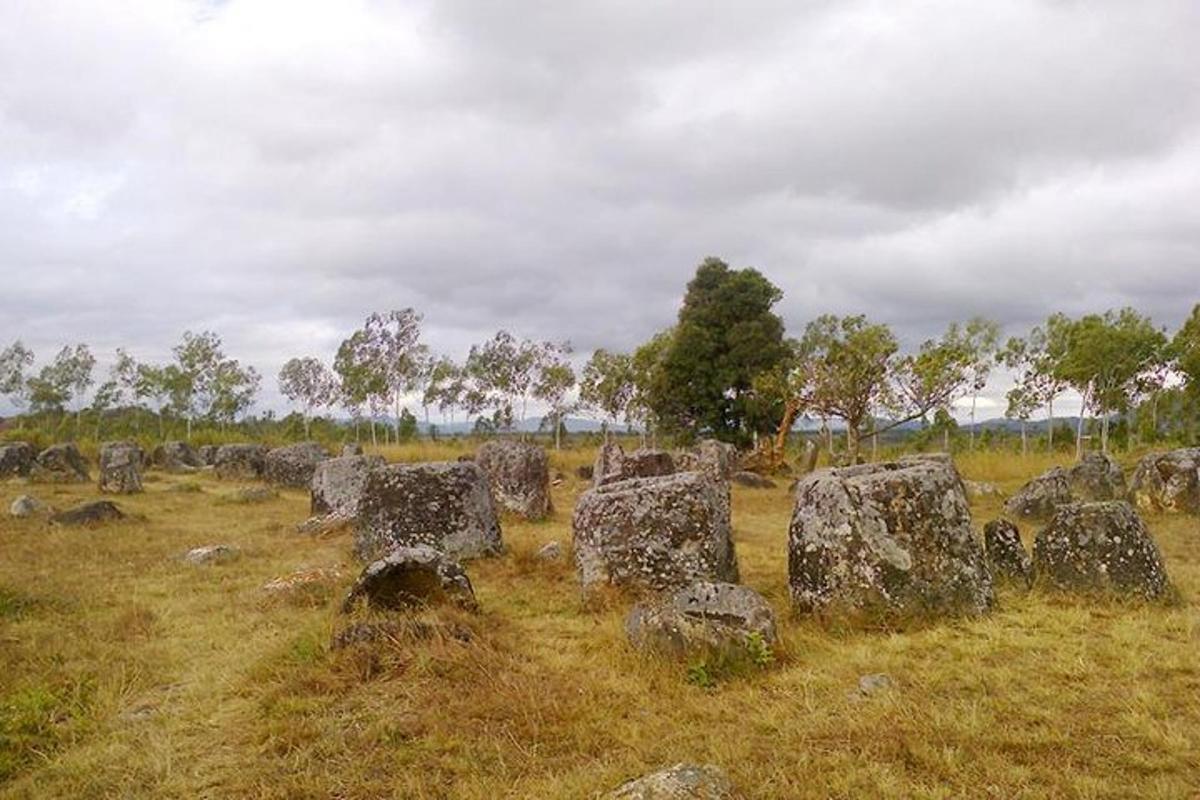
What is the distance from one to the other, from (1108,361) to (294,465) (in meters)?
32.9

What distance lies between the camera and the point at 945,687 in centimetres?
650

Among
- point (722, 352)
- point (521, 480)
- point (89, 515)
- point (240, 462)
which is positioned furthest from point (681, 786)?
point (722, 352)

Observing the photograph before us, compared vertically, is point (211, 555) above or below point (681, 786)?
above

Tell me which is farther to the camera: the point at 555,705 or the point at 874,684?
the point at 874,684

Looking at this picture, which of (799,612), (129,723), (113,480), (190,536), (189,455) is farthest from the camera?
(189,455)

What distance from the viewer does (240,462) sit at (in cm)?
3142

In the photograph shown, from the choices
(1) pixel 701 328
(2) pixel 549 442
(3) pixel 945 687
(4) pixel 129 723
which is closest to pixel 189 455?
(1) pixel 701 328

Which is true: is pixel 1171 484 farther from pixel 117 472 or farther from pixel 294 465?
pixel 117 472

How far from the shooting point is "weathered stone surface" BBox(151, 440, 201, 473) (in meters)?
34.8

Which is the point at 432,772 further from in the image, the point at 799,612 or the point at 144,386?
the point at 144,386

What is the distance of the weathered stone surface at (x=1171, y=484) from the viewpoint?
1747 cm

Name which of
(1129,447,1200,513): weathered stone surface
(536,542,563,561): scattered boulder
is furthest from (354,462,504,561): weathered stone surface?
(1129,447,1200,513): weathered stone surface

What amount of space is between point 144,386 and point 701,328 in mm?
44642

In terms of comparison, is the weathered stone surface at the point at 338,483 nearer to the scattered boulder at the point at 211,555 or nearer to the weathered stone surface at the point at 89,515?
the weathered stone surface at the point at 89,515
